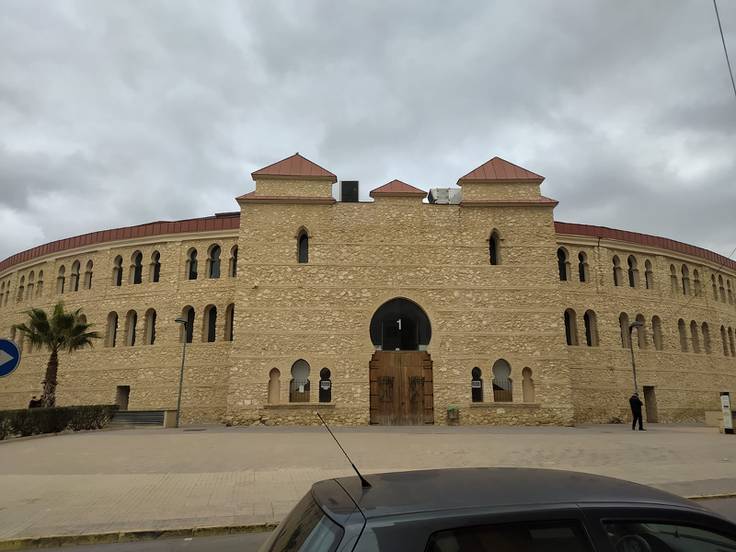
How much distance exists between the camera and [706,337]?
30.2 metres

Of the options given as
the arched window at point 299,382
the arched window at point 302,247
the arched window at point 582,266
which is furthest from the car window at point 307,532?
the arched window at point 582,266

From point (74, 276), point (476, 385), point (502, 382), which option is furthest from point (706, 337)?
point (74, 276)

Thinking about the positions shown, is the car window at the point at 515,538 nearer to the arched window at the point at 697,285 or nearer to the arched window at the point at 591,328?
the arched window at the point at 591,328

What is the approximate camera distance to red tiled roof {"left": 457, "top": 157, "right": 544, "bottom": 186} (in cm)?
2406

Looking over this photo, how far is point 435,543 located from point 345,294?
67.3 feet

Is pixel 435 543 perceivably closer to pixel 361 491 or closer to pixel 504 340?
pixel 361 491

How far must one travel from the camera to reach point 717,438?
16.7 m

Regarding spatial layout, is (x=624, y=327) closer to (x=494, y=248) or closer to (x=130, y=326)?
(x=494, y=248)

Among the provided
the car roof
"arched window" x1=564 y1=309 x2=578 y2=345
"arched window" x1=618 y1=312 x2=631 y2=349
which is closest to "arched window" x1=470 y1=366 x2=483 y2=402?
"arched window" x1=564 y1=309 x2=578 y2=345

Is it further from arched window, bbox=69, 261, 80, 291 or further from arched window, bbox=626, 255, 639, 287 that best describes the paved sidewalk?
arched window, bbox=69, 261, 80, 291

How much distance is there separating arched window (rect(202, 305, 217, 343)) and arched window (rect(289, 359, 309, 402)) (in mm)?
6954

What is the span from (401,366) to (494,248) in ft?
23.2

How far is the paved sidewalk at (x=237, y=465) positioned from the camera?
7191mm

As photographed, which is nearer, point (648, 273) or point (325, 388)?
point (325, 388)
